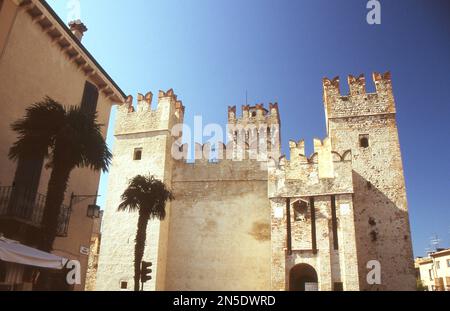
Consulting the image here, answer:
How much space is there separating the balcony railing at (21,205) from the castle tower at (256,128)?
26.1 metres

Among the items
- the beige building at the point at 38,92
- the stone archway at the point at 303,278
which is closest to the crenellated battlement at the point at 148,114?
the beige building at the point at 38,92

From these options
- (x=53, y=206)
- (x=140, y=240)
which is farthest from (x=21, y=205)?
(x=140, y=240)

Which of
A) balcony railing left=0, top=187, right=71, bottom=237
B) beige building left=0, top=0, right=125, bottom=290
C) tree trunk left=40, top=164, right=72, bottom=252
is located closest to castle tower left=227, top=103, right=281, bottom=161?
beige building left=0, top=0, right=125, bottom=290

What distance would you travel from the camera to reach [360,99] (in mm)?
22672

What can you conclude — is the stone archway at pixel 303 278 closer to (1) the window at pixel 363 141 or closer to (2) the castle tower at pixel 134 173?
(2) the castle tower at pixel 134 173

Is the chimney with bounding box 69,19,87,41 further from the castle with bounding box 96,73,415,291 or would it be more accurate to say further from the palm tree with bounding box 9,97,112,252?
the palm tree with bounding box 9,97,112,252

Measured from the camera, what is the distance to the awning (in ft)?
27.6

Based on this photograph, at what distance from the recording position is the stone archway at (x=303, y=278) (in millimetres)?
19672

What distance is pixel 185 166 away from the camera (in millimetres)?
23859

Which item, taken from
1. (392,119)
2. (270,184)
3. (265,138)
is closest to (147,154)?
(270,184)

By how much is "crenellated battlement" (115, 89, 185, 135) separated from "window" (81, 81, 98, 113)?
6.67 metres

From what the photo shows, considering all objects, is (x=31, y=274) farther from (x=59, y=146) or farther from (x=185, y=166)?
(x=185, y=166)

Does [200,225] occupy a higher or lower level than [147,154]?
lower
